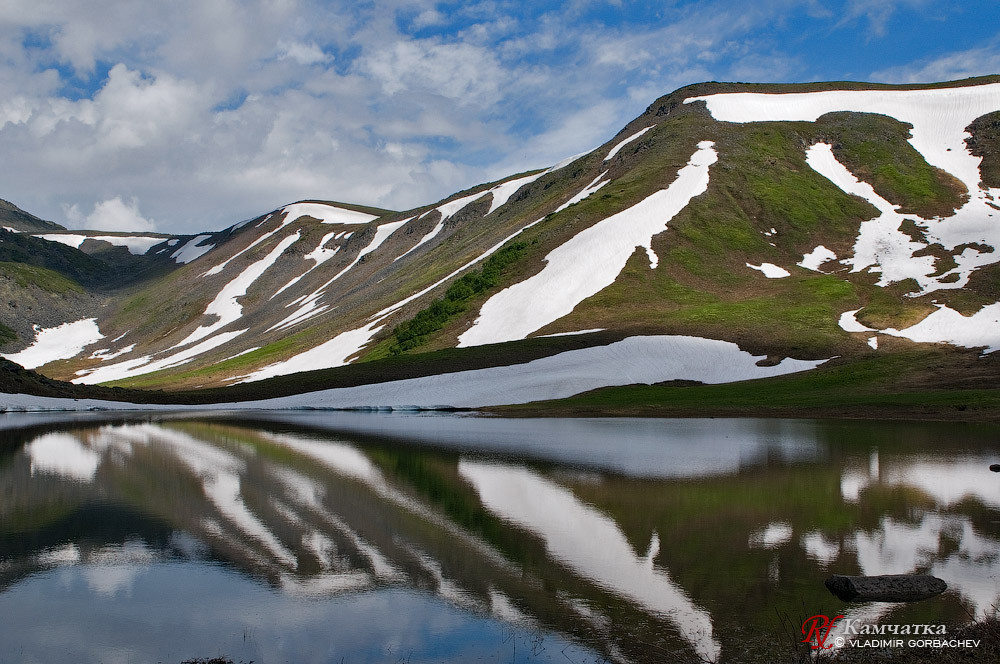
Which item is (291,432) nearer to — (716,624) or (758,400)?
(758,400)

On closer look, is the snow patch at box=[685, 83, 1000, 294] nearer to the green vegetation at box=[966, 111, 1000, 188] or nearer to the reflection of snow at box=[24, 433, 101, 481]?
the green vegetation at box=[966, 111, 1000, 188]

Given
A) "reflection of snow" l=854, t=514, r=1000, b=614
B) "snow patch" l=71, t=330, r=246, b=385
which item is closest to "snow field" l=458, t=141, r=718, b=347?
"reflection of snow" l=854, t=514, r=1000, b=614

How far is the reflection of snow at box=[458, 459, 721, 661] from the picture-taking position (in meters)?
12.1

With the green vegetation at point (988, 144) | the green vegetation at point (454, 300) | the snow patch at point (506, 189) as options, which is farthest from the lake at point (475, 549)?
the snow patch at point (506, 189)

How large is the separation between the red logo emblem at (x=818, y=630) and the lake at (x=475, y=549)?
0.17 m

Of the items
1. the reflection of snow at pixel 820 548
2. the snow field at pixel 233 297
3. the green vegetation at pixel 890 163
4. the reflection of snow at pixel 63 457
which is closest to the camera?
the reflection of snow at pixel 820 548

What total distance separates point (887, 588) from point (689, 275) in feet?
262

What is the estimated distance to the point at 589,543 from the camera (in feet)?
54.6

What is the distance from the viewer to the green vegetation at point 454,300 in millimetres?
85375

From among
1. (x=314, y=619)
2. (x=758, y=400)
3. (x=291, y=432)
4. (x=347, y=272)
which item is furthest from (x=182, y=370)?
(x=314, y=619)

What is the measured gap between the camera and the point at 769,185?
10906cm

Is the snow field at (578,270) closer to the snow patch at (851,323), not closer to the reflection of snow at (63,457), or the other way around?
the snow patch at (851,323)

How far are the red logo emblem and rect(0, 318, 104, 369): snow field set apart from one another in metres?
170

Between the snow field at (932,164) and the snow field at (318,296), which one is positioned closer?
the snow field at (932,164)
